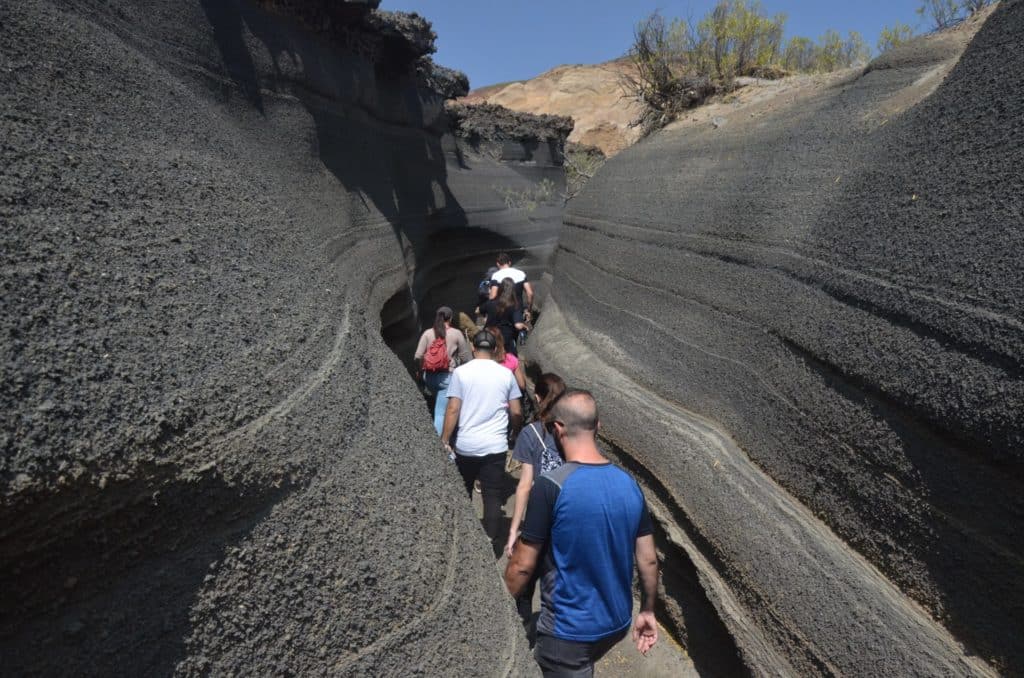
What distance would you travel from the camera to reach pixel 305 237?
2021mm

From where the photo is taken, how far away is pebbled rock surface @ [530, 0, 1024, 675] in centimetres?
161

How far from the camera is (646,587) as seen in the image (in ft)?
6.20

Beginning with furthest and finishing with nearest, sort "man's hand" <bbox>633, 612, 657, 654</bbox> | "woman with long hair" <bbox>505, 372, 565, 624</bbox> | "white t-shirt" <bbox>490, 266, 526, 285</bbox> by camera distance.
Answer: "white t-shirt" <bbox>490, 266, 526, 285</bbox> < "woman with long hair" <bbox>505, 372, 565, 624</bbox> < "man's hand" <bbox>633, 612, 657, 654</bbox>

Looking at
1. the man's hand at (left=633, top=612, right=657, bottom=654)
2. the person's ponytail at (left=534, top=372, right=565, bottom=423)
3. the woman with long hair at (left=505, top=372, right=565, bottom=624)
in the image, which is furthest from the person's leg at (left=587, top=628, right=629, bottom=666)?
the person's ponytail at (left=534, top=372, right=565, bottom=423)

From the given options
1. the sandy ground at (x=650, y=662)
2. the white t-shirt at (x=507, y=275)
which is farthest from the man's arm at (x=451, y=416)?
the white t-shirt at (x=507, y=275)

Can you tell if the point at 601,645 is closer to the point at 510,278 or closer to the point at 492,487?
the point at 492,487

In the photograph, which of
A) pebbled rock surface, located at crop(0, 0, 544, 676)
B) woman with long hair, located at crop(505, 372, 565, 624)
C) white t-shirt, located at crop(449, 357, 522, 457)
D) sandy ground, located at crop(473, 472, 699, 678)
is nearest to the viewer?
pebbled rock surface, located at crop(0, 0, 544, 676)

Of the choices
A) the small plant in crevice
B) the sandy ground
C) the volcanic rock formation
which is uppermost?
the volcanic rock formation

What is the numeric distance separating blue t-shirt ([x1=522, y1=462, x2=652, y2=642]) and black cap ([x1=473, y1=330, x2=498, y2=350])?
118 cm

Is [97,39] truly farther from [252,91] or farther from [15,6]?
[252,91]

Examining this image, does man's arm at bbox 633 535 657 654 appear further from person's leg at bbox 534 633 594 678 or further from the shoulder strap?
the shoulder strap

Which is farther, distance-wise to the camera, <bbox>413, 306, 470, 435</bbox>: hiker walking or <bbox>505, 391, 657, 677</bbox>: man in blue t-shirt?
<bbox>413, 306, 470, 435</bbox>: hiker walking

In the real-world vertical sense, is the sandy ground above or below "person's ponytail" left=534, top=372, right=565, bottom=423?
below

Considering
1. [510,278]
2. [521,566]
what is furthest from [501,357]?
[510,278]
